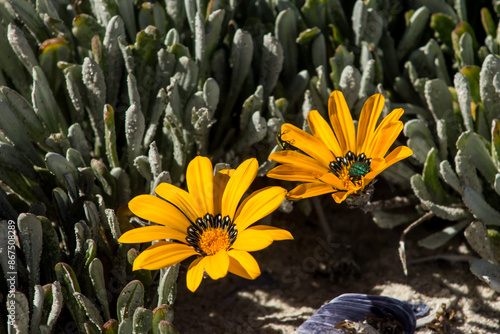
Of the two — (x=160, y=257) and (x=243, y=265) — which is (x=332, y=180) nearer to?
(x=243, y=265)

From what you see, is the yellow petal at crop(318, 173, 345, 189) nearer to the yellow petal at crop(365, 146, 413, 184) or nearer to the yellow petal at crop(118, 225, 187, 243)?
the yellow petal at crop(365, 146, 413, 184)

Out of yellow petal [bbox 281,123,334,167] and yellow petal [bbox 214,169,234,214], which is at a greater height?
yellow petal [bbox 281,123,334,167]

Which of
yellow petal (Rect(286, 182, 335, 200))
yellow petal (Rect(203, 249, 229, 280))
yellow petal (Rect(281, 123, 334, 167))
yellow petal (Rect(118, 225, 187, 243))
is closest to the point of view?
yellow petal (Rect(203, 249, 229, 280))

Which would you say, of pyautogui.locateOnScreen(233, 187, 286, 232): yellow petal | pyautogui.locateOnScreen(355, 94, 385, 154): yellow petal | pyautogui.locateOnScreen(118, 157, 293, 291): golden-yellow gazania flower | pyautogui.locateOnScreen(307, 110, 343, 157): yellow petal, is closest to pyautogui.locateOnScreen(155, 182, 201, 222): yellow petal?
pyautogui.locateOnScreen(118, 157, 293, 291): golden-yellow gazania flower

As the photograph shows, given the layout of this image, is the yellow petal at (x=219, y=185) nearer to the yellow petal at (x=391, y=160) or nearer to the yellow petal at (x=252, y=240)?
the yellow petal at (x=252, y=240)

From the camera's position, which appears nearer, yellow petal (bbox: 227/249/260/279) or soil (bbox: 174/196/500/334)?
yellow petal (bbox: 227/249/260/279)

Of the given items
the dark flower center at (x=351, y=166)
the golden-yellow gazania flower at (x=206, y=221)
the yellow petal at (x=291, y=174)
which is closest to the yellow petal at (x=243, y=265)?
the golden-yellow gazania flower at (x=206, y=221)
